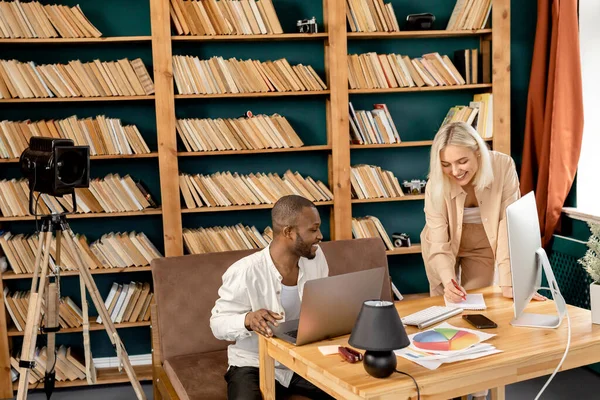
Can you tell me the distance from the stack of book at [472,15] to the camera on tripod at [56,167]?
8.41 feet

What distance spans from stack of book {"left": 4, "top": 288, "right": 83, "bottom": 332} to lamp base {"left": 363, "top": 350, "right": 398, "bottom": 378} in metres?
2.70

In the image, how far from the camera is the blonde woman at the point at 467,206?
10.0ft

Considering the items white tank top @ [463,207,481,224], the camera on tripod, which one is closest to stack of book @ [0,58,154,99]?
the camera on tripod

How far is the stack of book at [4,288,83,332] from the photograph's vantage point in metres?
4.16

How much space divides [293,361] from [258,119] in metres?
2.34

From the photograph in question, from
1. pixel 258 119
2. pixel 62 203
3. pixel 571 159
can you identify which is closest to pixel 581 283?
pixel 571 159

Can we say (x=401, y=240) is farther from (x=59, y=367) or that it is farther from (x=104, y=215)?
(x=59, y=367)

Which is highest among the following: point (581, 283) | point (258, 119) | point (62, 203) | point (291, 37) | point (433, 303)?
point (291, 37)

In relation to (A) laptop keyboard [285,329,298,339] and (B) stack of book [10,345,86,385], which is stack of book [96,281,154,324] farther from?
(A) laptop keyboard [285,329,298,339]

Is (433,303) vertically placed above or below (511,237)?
below

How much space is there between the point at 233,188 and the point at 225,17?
104 centimetres

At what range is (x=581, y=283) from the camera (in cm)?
413

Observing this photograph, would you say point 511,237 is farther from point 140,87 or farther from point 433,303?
point 140,87

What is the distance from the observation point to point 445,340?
2.23m
